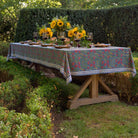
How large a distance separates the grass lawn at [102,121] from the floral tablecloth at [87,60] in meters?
0.65

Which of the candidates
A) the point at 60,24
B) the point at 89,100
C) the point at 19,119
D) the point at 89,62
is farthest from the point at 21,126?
the point at 60,24

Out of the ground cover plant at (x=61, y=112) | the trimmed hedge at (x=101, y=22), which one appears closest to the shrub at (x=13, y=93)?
the ground cover plant at (x=61, y=112)

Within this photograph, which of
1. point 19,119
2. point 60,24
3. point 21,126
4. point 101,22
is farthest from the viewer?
point 101,22

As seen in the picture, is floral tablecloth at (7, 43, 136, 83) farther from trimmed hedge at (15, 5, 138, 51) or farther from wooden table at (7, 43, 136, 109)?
trimmed hedge at (15, 5, 138, 51)

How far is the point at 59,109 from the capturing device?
3.51m

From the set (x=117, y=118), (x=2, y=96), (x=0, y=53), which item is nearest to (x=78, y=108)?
(x=117, y=118)

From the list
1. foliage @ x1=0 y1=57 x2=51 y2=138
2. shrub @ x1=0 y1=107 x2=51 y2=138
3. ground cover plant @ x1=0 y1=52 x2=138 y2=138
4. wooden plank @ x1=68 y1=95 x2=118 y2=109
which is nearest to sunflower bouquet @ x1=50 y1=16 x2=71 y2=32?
ground cover plant @ x1=0 y1=52 x2=138 y2=138

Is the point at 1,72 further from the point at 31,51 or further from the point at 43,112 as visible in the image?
the point at 43,112

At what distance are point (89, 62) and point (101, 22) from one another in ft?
20.2

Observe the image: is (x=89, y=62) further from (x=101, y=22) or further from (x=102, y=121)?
(x=101, y=22)

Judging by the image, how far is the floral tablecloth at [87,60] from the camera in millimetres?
3170

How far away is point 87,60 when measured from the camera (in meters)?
3.31

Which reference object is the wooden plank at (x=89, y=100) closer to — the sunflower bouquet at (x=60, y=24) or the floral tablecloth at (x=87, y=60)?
the floral tablecloth at (x=87, y=60)

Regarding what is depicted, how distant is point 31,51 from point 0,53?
16.8ft
